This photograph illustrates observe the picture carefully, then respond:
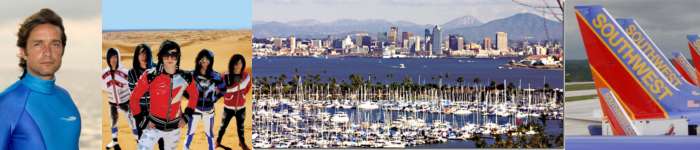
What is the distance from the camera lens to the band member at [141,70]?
6.89m

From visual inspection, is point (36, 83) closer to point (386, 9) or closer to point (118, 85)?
point (118, 85)

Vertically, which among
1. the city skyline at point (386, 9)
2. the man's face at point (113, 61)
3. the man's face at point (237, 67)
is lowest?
the man's face at point (237, 67)

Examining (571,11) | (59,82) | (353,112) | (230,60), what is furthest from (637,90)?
(59,82)

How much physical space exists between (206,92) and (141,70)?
443 mm

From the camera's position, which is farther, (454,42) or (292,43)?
(292,43)

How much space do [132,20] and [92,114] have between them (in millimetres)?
677

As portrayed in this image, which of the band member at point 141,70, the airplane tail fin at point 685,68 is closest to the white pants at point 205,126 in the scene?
the band member at point 141,70

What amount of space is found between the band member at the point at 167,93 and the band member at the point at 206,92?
47 millimetres

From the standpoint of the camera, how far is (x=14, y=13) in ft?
20.0

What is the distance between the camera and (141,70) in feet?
22.7

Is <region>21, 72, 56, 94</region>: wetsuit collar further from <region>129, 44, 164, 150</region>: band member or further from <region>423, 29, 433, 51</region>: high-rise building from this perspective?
<region>423, 29, 433, 51</region>: high-rise building

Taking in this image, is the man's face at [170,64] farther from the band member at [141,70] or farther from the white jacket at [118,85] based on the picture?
the white jacket at [118,85]

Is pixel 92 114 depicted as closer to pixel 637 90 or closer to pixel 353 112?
pixel 353 112

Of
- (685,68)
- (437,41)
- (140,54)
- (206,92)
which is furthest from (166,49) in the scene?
(685,68)
